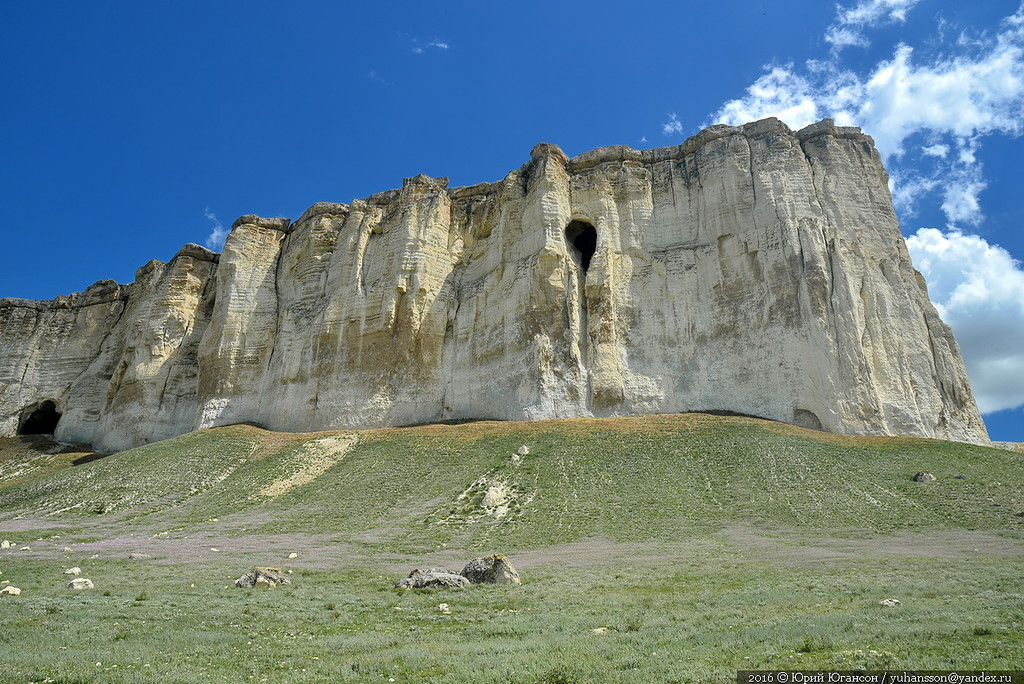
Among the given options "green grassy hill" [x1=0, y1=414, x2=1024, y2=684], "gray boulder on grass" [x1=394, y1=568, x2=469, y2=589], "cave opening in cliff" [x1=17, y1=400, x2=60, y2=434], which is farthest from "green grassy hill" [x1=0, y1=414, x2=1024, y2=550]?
"cave opening in cliff" [x1=17, y1=400, x2=60, y2=434]

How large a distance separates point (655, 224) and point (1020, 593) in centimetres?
3555

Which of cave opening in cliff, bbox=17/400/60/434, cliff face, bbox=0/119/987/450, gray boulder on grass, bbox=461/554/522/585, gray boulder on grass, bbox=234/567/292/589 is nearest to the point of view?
gray boulder on grass, bbox=234/567/292/589

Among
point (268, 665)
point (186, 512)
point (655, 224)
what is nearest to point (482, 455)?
point (186, 512)

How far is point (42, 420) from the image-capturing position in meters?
58.5

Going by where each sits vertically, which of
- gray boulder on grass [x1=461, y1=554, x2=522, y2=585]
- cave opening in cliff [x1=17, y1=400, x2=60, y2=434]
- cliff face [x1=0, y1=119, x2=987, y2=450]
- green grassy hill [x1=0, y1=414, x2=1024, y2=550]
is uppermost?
cliff face [x1=0, y1=119, x2=987, y2=450]

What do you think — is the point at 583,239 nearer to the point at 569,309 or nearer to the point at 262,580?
the point at 569,309

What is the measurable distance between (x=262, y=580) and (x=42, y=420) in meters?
56.3

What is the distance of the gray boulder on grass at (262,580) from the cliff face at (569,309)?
77.9 ft

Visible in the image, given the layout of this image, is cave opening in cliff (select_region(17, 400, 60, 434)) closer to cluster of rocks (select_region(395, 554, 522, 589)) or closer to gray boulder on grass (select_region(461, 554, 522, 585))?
cluster of rocks (select_region(395, 554, 522, 589))

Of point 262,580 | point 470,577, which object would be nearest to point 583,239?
point 470,577

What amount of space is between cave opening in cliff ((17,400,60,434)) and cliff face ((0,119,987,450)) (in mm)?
761

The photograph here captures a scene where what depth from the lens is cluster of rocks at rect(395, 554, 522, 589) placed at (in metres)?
15.4

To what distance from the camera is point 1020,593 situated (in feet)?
37.5

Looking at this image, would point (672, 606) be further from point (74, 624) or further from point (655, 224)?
point (655, 224)
